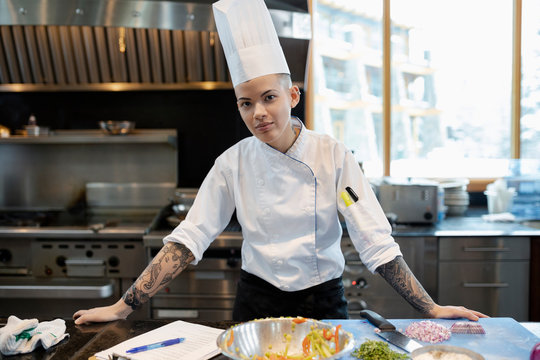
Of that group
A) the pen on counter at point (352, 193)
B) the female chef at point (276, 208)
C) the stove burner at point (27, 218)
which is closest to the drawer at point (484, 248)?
the female chef at point (276, 208)

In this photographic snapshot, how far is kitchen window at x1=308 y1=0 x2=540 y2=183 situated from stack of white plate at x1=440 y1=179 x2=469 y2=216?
0.28m

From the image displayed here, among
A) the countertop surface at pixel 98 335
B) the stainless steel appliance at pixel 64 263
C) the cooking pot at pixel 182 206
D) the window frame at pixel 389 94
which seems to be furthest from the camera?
the window frame at pixel 389 94

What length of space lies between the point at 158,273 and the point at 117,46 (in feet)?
8.11

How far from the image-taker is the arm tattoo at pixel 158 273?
61.4 inches

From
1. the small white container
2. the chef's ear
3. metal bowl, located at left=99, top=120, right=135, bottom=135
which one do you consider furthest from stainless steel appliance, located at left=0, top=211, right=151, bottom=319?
the small white container

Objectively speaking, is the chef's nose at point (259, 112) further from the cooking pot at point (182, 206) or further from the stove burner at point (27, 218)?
the stove burner at point (27, 218)

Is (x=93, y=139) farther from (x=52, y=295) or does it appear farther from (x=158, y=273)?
(x=158, y=273)

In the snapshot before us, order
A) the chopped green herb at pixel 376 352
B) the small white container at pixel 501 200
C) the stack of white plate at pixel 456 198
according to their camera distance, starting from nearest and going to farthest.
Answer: the chopped green herb at pixel 376 352 < the small white container at pixel 501 200 < the stack of white plate at pixel 456 198

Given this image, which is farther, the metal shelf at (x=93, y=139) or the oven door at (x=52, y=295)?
the metal shelf at (x=93, y=139)

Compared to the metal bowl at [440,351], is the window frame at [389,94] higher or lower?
higher

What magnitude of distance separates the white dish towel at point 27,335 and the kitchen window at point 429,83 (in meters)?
2.95

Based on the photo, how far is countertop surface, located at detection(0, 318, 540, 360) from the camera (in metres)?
1.29

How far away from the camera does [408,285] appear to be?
1.54m

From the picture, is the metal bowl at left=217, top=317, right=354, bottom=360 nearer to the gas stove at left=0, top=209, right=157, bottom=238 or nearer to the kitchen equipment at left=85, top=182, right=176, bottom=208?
the gas stove at left=0, top=209, right=157, bottom=238
